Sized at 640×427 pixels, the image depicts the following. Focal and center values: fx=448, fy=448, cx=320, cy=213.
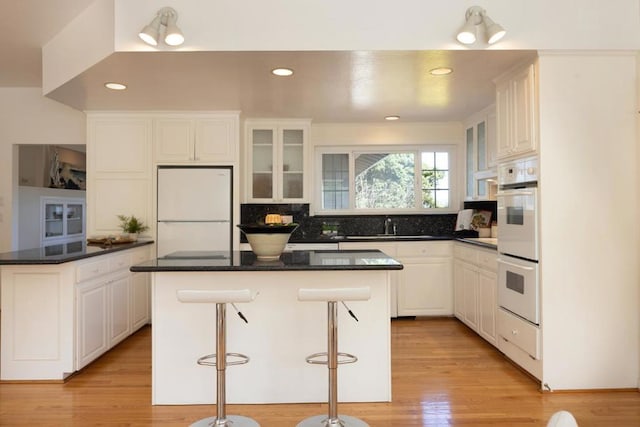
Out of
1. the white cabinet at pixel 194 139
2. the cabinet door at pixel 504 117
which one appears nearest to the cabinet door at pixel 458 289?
the cabinet door at pixel 504 117

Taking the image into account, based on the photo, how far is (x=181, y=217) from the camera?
459 centimetres

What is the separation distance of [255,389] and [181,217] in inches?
92.1

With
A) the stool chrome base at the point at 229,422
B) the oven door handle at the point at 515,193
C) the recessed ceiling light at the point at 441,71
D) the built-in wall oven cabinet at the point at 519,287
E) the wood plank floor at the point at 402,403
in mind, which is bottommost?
the wood plank floor at the point at 402,403

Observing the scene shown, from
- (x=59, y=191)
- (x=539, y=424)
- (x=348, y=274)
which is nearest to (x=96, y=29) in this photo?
(x=348, y=274)

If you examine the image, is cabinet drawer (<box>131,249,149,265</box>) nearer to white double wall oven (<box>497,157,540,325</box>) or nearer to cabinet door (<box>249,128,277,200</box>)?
cabinet door (<box>249,128,277,200</box>)

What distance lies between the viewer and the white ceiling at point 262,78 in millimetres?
2986

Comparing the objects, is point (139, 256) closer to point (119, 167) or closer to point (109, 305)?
point (109, 305)

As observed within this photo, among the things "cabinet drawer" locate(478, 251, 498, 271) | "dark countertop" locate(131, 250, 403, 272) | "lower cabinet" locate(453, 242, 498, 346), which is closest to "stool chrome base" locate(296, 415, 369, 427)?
"dark countertop" locate(131, 250, 403, 272)

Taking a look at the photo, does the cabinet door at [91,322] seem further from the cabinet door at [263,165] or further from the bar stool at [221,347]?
the cabinet door at [263,165]

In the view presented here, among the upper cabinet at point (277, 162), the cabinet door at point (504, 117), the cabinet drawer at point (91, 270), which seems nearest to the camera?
the cabinet drawer at point (91, 270)

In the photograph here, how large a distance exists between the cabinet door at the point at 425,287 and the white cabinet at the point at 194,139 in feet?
7.24

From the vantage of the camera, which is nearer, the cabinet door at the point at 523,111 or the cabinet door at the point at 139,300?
the cabinet door at the point at 523,111

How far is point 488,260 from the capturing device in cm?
384

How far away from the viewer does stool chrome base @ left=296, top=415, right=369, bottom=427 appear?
93.1 inches
